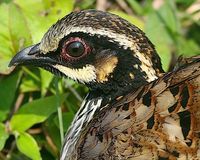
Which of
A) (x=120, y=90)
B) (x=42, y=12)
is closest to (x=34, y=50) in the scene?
(x=120, y=90)

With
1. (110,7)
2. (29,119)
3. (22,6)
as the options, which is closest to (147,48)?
(29,119)

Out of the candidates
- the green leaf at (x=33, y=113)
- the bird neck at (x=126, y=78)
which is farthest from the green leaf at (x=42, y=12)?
the bird neck at (x=126, y=78)

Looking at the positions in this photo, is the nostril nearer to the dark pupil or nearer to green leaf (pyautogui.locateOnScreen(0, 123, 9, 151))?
the dark pupil

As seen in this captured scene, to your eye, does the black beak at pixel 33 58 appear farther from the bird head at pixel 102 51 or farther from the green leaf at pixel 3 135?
the green leaf at pixel 3 135

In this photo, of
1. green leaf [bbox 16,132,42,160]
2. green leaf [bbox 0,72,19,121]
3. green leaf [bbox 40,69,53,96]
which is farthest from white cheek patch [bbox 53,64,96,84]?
green leaf [bbox 0,72,19,121]

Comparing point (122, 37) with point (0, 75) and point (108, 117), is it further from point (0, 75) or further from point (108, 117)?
point (0, 75)

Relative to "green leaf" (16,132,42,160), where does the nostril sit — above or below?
above

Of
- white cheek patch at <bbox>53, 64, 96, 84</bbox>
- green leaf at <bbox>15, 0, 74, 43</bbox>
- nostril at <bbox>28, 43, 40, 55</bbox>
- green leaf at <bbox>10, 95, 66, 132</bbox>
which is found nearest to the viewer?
white cheek patch at <bbox>53, 64, 96, 84</bbox>
